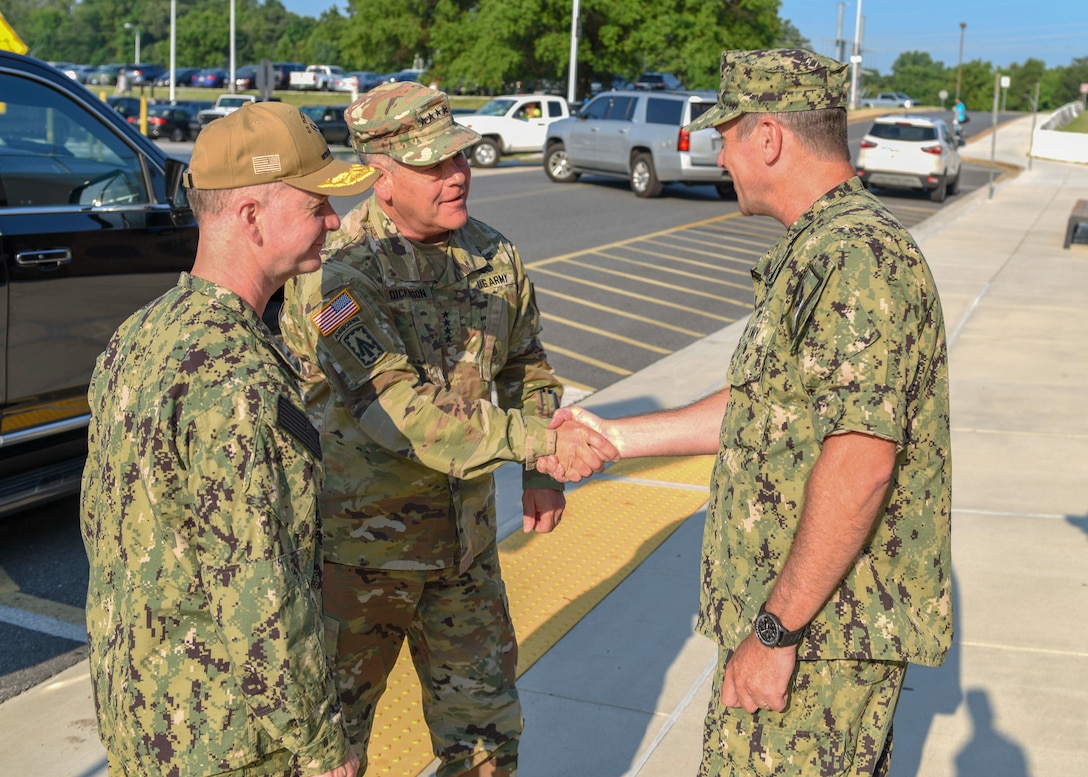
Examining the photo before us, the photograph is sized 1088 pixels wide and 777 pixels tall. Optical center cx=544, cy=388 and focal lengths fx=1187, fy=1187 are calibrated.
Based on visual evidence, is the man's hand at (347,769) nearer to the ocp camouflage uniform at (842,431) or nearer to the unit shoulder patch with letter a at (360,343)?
the ocp camouflage uniform at (842,431)

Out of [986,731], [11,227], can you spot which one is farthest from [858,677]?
[11,227]

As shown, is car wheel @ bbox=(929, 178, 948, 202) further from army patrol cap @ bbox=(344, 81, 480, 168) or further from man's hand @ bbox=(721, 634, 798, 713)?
man's hand @ bbox=(721, 634, 798, 713)

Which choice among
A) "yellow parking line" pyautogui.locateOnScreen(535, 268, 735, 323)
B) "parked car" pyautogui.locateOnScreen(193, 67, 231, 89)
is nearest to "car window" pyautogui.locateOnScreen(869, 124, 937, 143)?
"yellow parking line" pyautogui.locateOnScreen(535, 268, 735, 323)

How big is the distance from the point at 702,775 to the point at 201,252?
4.97 feet

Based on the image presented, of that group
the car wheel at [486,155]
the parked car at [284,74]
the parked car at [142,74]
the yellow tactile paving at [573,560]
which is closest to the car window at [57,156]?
the yellow tactile paving at [573,560]

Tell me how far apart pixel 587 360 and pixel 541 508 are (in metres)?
6.17

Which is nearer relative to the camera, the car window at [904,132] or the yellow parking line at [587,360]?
the yellow parking line at [587,360]

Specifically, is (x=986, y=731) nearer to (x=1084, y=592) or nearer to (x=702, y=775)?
(x=1084, y=592)

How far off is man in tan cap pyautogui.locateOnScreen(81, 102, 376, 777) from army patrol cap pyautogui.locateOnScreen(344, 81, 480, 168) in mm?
810

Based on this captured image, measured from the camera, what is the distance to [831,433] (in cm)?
221

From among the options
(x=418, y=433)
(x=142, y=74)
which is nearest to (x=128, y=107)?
(x=418, y=433)

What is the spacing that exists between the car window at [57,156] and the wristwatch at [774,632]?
13.6ft

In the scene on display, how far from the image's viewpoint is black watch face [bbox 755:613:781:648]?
2.32m

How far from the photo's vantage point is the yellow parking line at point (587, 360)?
30.5ft
